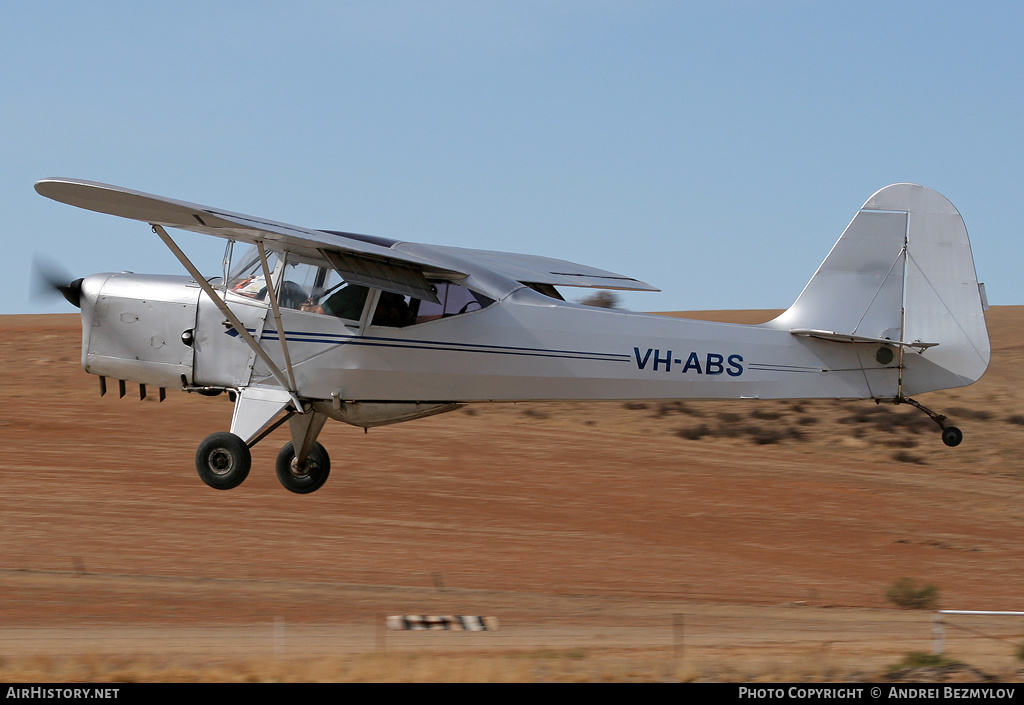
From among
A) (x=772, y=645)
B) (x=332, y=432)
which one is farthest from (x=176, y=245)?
(x=332, y=432)

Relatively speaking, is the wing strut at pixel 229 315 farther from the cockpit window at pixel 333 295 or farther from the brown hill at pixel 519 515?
the brown hill at pixel 519 515

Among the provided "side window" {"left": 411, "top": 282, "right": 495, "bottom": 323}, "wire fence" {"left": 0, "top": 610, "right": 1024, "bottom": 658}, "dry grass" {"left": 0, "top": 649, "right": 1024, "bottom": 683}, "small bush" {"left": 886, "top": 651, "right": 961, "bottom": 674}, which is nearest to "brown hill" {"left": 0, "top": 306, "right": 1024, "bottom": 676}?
"wire fence" {"left": 0, "top": 610, "right": 1024, "bottom": 658}

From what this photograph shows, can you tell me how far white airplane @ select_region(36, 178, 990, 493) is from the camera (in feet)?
35.1

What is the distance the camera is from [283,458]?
482 inches

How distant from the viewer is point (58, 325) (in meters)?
46.0

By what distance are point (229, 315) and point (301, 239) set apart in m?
1.32

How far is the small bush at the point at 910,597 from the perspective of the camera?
14570mm

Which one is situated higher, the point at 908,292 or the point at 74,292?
the point at 908,292

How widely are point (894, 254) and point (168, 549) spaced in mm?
11522

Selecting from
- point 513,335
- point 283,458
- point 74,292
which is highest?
point 513,335

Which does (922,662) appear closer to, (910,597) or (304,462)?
(910,597)

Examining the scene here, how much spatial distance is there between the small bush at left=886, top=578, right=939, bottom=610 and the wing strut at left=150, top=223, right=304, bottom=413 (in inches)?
343

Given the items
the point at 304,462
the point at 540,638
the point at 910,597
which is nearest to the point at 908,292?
the point at 540,638
